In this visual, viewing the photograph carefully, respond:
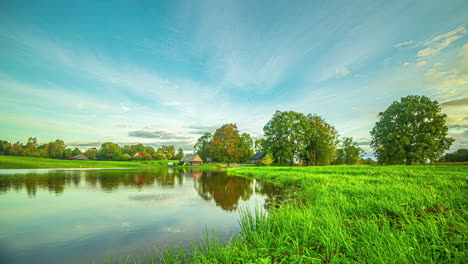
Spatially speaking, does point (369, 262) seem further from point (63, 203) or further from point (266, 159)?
point (266, 159)

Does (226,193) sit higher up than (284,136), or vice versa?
(284,136)

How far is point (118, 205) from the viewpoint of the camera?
9.58 m

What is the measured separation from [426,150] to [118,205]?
46.3 m

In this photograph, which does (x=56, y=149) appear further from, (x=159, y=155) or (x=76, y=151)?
(x=159, y=155)

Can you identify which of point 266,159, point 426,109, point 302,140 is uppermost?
point 426,109

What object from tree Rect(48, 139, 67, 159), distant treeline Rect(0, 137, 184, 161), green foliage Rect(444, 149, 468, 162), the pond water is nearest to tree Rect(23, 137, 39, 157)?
distant treeline Rect(0, 137, 184, 161)

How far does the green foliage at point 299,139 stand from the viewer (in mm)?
47750

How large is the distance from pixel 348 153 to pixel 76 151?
153 meters

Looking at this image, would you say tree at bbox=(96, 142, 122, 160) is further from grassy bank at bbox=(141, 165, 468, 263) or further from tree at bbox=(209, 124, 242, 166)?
grassy bank at bbox=(141, 165, 468, 263)

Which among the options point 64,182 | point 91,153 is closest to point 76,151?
point 91,153

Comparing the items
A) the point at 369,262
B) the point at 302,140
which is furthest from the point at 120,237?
the point at 302,140

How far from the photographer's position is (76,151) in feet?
369

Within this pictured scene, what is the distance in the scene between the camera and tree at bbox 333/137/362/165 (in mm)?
73500

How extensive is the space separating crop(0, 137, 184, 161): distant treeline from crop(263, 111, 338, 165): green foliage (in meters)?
64.8
